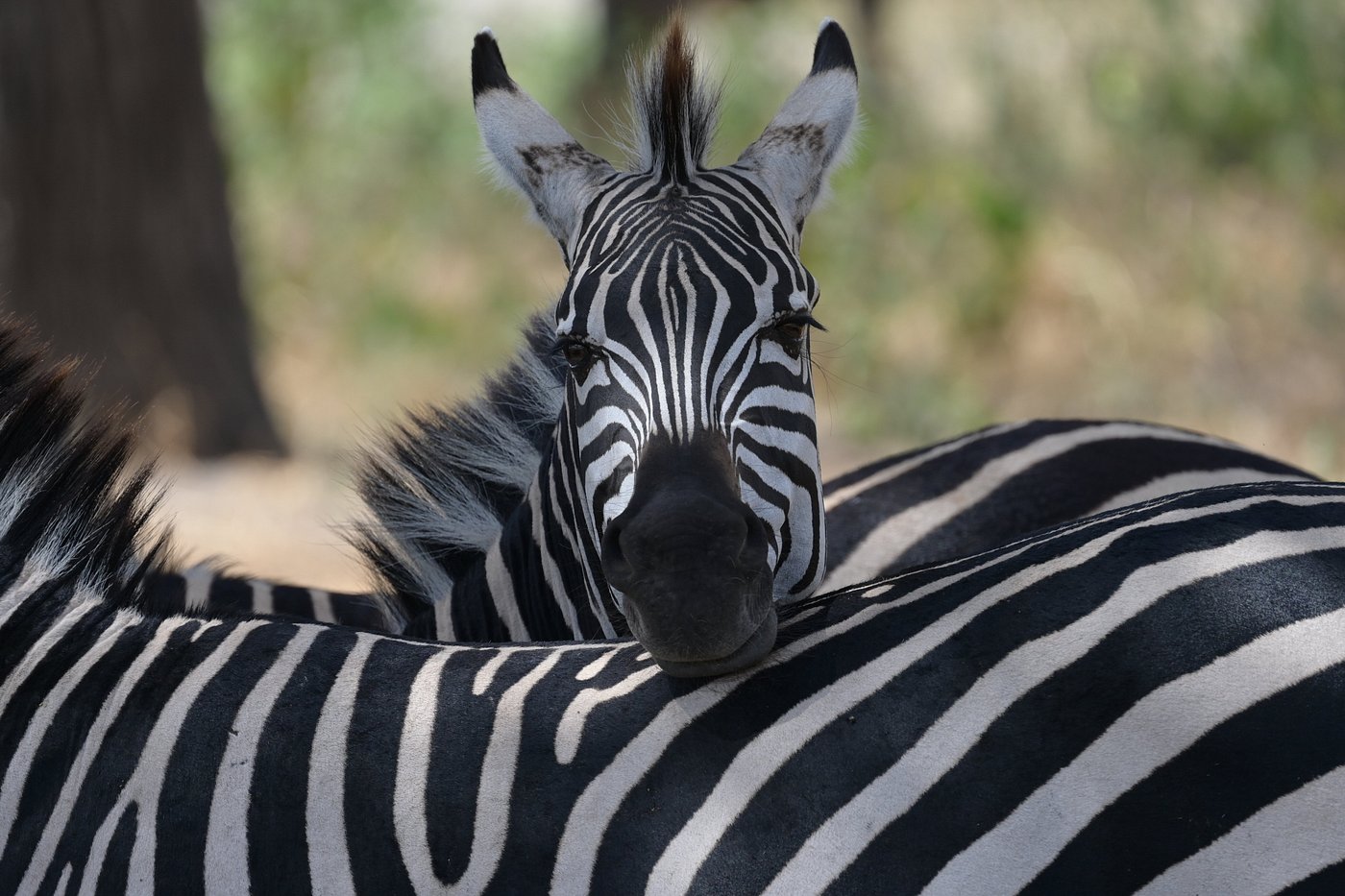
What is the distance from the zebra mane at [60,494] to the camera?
2508mm

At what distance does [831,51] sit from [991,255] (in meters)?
7.73

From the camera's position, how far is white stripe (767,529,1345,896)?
6.39 ft

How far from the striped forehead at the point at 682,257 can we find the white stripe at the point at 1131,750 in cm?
104

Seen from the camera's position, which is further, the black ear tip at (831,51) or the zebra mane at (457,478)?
the zebra mane at (457,478)

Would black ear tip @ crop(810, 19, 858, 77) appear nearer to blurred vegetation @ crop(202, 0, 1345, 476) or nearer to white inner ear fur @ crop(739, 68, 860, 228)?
→ white inner ear fur @ crop(739, 68, 860, 228)

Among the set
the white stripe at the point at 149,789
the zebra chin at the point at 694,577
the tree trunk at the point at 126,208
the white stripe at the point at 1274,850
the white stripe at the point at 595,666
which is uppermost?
the tree trunk at the point at 126,208

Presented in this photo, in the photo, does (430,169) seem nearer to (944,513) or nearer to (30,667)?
(944,513)

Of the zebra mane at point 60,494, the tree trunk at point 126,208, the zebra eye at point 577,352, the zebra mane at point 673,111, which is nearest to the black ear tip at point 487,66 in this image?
the zebra mane at point 673,111

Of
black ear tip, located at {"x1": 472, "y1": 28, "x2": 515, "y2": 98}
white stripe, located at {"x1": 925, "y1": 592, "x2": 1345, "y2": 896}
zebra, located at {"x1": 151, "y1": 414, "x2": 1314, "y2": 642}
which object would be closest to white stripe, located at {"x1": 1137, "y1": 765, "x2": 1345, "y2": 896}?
white stripe, located at {"x1": 925, "y1": 592, "x2": 1345, "y2": 896}

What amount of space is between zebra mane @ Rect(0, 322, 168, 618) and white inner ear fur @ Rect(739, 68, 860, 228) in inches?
57.3

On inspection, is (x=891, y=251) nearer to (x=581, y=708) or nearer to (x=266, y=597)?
(x=266, y=597)

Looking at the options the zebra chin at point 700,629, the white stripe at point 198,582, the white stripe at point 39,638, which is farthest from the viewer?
the white stripe at point 198,582

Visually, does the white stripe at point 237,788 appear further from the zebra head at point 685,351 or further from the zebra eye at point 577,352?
the zebra eye at point 577,352

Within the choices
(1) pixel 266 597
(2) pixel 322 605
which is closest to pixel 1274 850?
(2) pixel 322 605
